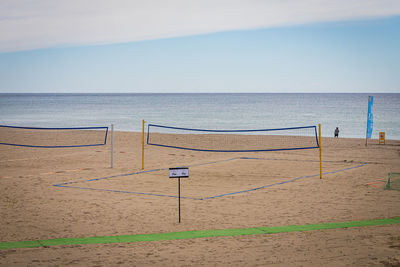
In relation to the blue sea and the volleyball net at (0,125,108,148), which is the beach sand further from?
the blue sea

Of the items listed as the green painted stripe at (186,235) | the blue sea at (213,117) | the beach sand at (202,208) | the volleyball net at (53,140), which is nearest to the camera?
the beach sand at (202,208)

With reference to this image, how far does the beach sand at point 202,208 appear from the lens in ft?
20.0

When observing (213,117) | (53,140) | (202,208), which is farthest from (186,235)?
(213,117)

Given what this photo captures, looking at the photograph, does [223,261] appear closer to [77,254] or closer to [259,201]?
[77,254]

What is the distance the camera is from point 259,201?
983cm

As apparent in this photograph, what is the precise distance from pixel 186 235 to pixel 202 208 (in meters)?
1.97

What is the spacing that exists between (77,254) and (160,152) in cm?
1312

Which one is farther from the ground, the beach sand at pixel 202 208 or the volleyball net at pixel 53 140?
the volleyball net at pixel 53 140

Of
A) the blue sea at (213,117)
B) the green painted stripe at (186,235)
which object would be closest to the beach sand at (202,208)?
the green painted stripe at (186,235)

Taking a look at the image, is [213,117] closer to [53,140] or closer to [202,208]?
[53,140]

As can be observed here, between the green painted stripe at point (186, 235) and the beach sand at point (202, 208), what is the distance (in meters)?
0.20

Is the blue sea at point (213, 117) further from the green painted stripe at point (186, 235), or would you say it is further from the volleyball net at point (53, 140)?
the green painted stripe at point (186, 235)

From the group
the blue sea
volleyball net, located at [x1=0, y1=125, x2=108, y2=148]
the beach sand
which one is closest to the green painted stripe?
the beach sand

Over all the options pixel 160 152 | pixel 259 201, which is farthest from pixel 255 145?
pixel 259 201
